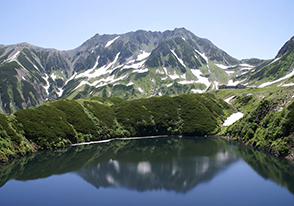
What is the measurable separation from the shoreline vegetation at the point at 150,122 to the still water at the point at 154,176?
604 cm

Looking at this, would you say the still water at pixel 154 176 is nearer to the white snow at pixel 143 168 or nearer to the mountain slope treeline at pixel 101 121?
the white snow at pixel 143 168

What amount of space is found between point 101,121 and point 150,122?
A: 27003mm

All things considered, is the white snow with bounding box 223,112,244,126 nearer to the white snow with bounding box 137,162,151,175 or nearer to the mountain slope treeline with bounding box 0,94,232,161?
the mountain slope treeline with bounding box 0,94,232,161

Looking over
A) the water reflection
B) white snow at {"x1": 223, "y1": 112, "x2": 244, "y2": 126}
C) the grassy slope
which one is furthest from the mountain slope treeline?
the grassy slope

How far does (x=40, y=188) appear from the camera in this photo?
54656 mm

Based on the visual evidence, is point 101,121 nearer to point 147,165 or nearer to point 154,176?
point 147,165

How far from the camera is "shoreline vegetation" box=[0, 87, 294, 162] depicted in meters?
81.3

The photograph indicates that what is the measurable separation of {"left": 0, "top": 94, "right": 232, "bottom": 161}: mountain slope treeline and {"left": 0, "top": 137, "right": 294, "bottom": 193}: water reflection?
694cm

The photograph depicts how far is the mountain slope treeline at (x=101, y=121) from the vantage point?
89.4 meters

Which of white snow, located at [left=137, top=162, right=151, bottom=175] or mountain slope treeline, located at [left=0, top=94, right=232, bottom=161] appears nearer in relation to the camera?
white snow, located at [left=137, top=162, right=151, bottom=175]

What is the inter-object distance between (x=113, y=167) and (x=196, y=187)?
2785cm

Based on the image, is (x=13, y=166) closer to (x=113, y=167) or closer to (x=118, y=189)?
(x=113, y=167)

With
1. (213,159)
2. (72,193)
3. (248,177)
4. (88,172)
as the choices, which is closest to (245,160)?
(213,159)

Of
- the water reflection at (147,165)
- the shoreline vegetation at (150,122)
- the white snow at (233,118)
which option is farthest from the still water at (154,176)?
the white snow at (233,118)
